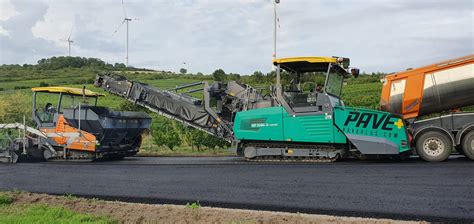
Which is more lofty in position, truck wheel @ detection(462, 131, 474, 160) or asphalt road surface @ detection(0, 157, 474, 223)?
truck wheel @ detection(462, 131, 474, 160)

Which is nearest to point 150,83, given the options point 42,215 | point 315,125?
point 315,125

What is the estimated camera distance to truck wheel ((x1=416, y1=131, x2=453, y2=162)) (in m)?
10.8

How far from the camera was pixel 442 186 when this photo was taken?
745 cm

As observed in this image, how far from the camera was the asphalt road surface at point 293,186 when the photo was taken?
6219 millimetres

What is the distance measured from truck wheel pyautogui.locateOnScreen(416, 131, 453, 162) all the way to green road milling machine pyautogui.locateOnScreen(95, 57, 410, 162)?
36cm

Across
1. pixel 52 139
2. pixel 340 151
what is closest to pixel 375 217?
pixel 340 151

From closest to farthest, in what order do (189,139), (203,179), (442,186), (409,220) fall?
(409,220), (442,186), (203,179), (189,139)

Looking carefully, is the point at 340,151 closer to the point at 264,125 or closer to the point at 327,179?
the point at 264,125

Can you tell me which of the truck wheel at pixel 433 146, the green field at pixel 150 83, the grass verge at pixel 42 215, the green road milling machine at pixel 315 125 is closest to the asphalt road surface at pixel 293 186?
the truck wheel at pixel 433 146

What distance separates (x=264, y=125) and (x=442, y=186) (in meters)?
5.40

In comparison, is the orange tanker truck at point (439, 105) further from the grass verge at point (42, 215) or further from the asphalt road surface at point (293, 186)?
the grass verge at point (42, 215)

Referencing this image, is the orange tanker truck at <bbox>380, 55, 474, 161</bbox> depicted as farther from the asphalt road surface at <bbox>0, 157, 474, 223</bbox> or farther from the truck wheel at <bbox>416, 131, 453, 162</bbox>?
the asphalt road surface at <bbox>0, 157, 474, 223</bbox>

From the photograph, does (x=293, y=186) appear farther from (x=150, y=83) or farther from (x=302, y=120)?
(x=150, y=83)

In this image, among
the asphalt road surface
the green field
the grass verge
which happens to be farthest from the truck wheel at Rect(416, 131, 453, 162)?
the grass verge
